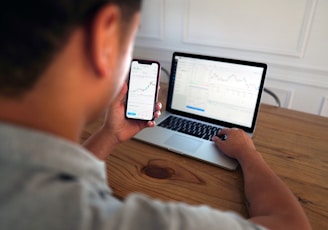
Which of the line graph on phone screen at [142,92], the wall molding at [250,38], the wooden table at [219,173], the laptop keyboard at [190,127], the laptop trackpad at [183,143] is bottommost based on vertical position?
the wooden table at [219,173]

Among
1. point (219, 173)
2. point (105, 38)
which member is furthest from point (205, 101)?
point (105, 38)

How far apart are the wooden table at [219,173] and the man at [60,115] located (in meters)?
0.27

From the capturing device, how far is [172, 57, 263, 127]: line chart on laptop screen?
2.93 ft

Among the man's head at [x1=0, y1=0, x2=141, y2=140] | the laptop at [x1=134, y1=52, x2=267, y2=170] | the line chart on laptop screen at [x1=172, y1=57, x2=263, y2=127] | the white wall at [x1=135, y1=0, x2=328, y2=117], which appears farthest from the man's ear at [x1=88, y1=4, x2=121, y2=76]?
the white wall at [x1=135, y1=0, x2=328, y2=117]

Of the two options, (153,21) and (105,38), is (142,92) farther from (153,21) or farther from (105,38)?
(153,21)

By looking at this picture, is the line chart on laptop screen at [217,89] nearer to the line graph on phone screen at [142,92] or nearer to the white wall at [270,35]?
the line graph on phone screen at [142,92]

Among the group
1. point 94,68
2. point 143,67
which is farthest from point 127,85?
point 94,68

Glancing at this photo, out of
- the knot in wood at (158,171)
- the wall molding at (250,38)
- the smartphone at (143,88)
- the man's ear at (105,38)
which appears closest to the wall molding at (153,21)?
the wall molding at (250,38)

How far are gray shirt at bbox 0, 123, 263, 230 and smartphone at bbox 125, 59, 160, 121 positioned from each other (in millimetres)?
458

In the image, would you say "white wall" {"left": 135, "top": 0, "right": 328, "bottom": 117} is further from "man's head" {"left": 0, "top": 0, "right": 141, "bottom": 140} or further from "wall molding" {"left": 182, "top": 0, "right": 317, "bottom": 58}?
"man's head" {"left": 0, "top": 0, "right": 141, "bottom": 140}

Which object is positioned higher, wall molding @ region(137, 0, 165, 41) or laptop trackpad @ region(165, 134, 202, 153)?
wall molding @ region(137, 0, 165, 41)

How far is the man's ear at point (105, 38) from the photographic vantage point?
Result: 1.00ft

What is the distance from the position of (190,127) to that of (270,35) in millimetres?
950

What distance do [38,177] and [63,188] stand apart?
0.03 m
